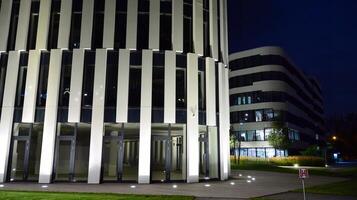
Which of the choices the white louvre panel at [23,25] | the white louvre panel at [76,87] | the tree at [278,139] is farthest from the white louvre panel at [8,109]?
the tree at [278,139]

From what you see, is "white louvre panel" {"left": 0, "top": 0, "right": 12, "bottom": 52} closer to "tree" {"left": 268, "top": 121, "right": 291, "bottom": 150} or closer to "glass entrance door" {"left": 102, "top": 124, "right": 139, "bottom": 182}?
"glass entrance door" {"left": 102, "top": 124, "right": 139, "bottom": 182}

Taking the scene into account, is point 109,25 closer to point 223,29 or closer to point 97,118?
point 97,118

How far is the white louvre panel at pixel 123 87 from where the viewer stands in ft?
74.3

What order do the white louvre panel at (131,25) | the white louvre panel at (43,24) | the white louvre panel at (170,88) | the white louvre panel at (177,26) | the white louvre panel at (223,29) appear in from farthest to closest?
the white louvre panel at (223,29), the white louvre panel at (177,26), the white louvre panel at (43,24), the white louvre panel at (131,25), the white louvre panel at (170,88)

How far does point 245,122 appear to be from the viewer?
7744 centimetres

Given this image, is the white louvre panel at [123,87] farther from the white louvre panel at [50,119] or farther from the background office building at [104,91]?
the white louvre panel at [50,119]

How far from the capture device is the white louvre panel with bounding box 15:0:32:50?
2380 cm

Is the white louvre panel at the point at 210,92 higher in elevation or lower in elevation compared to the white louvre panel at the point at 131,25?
lower

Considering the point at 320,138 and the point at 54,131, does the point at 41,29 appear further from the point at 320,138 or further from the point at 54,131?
the point at 320,138

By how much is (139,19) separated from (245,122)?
57.2 metres

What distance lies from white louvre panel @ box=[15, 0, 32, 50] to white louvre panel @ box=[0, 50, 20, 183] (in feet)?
2.17

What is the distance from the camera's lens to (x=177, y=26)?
24484 millimetres

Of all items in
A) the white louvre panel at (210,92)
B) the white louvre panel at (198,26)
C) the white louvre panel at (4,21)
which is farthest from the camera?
the white louvre panel at (198,26)

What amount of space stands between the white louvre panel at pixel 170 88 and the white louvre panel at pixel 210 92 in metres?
2.77
